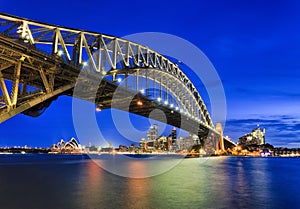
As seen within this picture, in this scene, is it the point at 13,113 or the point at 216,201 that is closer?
the point at 216,201

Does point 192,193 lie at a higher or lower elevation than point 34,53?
lower

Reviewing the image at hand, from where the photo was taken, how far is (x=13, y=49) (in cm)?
2308

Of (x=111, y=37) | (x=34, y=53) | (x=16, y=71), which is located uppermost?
(x=111, y=37)

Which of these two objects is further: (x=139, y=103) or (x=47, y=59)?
(x=139, y=103)

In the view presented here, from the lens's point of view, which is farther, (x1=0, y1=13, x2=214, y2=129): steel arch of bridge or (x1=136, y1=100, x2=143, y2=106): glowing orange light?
(x1=136, y1=100, x2=143, y2=106): glowing orange light

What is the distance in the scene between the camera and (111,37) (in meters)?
40.7

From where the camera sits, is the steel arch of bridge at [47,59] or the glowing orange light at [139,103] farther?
the glowing orange light at [139,103]

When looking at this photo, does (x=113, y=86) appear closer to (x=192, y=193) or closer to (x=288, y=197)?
(x=192, y=193)

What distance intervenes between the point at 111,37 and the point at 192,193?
2642cm

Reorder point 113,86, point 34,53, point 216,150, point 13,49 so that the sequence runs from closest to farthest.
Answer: point 13,49
point 34,53
point 113,86
point 216,150

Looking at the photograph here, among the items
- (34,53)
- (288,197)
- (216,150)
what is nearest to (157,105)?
(34,53)

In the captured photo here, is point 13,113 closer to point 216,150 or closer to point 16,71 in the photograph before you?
point 16,71

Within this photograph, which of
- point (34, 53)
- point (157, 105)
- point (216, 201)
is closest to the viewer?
point (216, 201)

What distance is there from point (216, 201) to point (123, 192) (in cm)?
635
